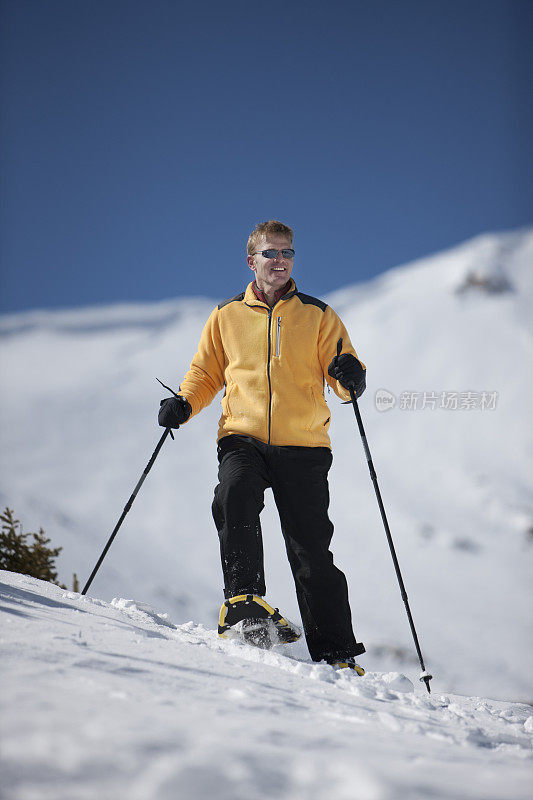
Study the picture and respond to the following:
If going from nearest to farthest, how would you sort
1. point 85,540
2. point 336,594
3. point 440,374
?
point 336,594
point 85,540
point 440,374

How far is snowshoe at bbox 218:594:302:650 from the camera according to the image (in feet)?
9.04

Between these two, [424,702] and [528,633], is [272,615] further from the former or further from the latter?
[528,633]

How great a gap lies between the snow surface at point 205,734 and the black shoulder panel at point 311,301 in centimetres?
235

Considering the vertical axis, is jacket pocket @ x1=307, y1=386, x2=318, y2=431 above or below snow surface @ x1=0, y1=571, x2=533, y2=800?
above

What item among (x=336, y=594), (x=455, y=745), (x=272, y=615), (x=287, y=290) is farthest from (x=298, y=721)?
(x=287, y=290)

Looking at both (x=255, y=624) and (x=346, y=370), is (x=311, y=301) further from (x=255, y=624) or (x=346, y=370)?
(x=255, y=624)

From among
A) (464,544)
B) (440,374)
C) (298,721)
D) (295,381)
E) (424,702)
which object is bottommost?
(298,721)

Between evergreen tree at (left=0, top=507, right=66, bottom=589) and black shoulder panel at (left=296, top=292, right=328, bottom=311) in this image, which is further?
evergreen tree at (left=0, top=507, right=66, bottom=589)

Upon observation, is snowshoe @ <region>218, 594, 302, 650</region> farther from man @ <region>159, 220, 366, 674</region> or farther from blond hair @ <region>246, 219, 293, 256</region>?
blond hair @ <region>246, 219, 293, 256</region>

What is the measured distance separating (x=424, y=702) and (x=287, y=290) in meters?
2.51

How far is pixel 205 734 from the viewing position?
115cm

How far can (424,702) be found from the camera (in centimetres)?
214

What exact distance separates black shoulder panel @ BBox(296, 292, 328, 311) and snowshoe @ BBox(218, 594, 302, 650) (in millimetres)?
1837

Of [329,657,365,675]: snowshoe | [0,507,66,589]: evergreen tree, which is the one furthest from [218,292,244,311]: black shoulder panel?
[0,507,66,589]: evergreen tree
